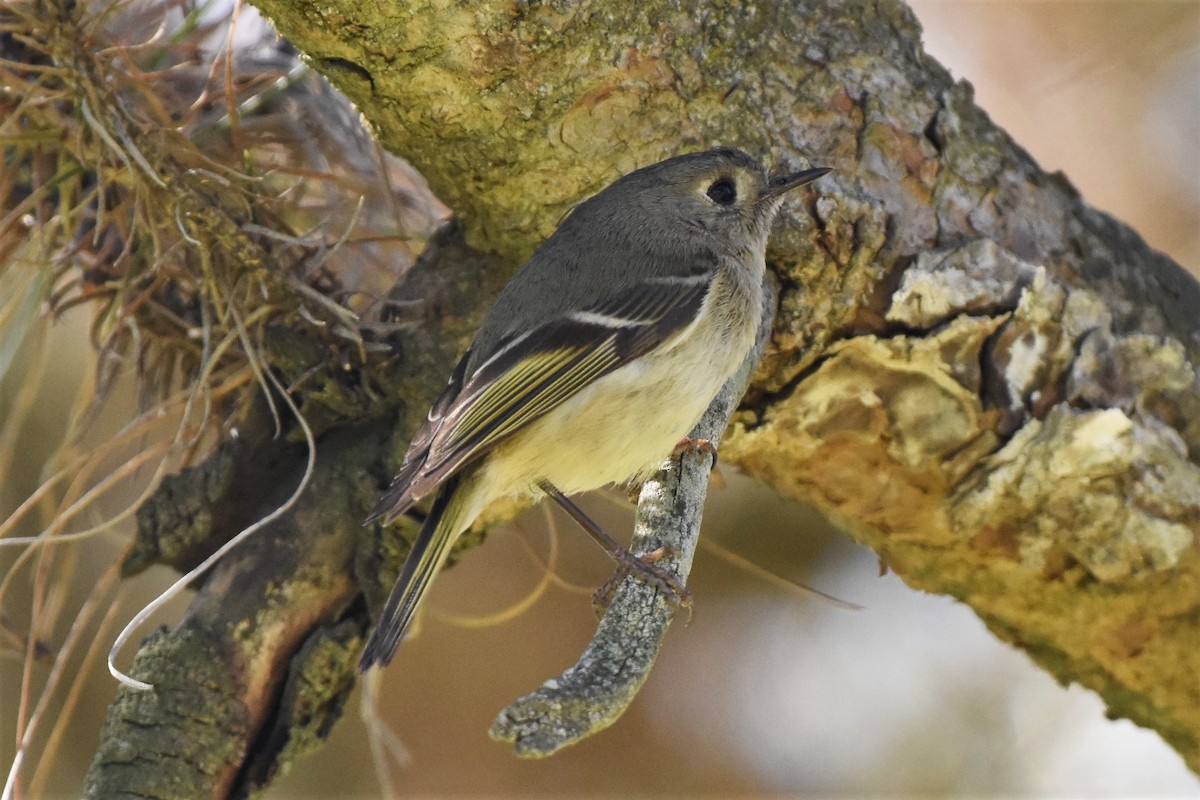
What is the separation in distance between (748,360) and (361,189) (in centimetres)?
102

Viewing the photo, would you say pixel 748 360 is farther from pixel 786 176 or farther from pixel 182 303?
pixel 182 303

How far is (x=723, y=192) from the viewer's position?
2305 mm

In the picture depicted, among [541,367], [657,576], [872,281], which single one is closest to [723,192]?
[872,281]

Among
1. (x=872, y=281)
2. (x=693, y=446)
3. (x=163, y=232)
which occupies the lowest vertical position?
(x=163, y=232)

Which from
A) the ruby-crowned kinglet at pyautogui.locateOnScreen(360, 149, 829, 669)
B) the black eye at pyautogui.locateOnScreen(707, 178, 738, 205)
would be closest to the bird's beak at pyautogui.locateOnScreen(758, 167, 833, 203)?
the ruby-crowned kinglet at pyautogui.locateOnScreen(360, 149, 829, 669)

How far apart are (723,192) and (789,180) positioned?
0.81 ft

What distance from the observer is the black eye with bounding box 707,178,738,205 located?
2.26m

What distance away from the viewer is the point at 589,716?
4.18ft

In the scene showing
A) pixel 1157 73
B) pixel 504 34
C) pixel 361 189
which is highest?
pixel 1157 73

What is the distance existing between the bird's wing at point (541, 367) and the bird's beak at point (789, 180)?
225 mm

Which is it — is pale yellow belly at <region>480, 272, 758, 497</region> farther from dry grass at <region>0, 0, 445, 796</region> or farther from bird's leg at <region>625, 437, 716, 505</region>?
dry grass at <region>0, 0, 445, 796</region>

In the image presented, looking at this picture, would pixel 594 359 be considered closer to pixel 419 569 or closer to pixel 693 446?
pixel 693 446

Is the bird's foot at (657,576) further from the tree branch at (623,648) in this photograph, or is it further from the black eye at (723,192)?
the black eye at (723,192)

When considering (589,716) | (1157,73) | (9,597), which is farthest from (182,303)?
(1157,73)
